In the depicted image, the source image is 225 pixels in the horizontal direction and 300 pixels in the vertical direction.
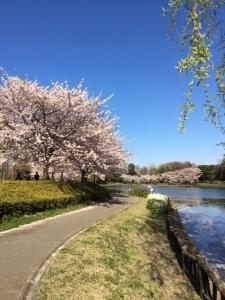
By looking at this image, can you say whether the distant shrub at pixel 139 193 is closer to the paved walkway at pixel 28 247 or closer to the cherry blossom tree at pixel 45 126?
the cherry blossom tree at pixel 45 126

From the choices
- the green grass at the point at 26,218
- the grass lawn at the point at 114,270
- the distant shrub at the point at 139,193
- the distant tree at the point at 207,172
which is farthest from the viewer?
the distant tree at the point at 207,172

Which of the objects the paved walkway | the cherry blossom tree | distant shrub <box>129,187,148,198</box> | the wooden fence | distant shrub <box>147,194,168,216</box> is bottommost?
the wooden fence

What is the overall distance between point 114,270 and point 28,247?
2657mm

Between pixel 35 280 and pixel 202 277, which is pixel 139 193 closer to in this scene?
pixel 202 277

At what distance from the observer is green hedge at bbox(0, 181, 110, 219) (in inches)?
736

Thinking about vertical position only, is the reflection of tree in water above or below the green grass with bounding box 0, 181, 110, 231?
below

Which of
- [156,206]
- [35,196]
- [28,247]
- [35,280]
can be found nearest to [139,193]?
[156,206]

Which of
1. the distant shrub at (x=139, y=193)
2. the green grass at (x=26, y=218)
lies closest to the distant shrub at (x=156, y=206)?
the green grass at (x=26, y=218)

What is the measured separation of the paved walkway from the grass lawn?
0.43m

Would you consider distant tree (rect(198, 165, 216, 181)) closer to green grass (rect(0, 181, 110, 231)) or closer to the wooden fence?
green grass (rect(0, 181, 110, 231))

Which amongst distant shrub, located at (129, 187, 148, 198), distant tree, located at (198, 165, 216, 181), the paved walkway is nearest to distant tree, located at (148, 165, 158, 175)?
distant tree, located at (198, 165, 216, 181)

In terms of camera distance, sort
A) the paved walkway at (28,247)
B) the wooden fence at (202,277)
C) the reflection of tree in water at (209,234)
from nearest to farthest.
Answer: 1. the paved walkway at (28,247)
2. the wooden fence at (202,277)
3. the reflection of tree in water at (209,234)

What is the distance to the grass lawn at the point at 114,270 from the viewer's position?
10102 mm

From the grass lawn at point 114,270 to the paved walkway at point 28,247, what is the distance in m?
0.43
